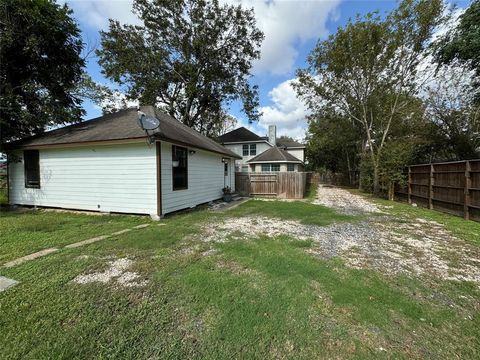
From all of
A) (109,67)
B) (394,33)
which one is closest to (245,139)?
(109,67)

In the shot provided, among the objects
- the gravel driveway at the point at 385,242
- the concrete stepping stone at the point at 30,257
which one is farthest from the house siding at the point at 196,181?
the concrete stepping stone at the point at 30,257

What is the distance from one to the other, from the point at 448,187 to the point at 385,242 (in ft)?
19.2

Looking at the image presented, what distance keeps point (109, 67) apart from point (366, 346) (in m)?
22.8

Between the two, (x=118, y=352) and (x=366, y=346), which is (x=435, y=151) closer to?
(x=366, y=346)

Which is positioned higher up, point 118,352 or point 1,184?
point 1,184

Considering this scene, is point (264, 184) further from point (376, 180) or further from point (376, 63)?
point (376, 63)

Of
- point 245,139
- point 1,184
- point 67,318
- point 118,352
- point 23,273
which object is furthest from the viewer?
point 245,139

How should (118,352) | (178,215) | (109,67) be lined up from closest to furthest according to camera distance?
(118,352), (178,215), (109,67)

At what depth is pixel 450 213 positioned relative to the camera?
333 inches

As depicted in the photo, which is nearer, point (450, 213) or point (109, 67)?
point (450, 213)

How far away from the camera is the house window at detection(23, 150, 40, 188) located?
899 centimetres

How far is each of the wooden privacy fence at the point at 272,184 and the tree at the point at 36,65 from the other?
992 centimetres

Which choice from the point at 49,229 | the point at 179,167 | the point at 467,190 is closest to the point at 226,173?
the point at 179,167

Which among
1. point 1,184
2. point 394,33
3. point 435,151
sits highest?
point 394,33
